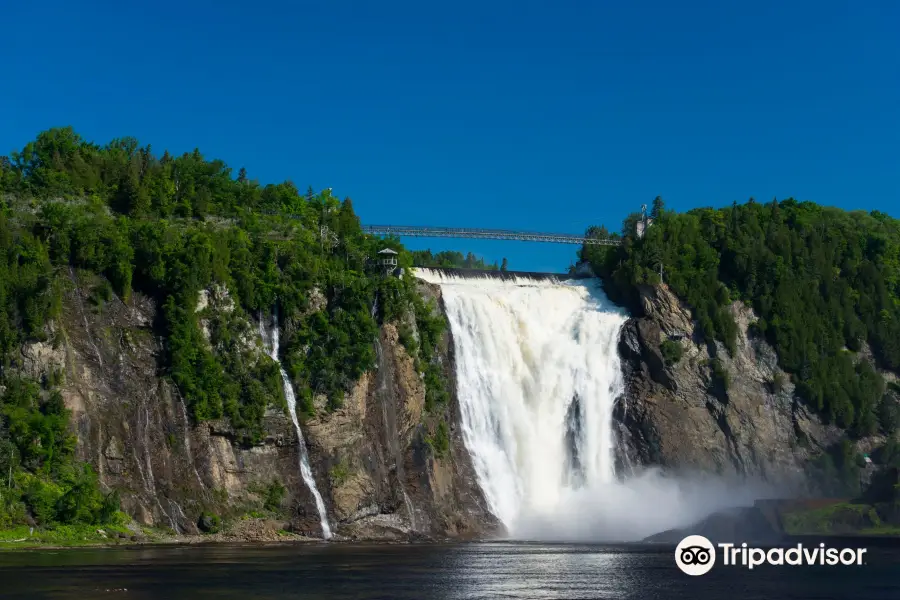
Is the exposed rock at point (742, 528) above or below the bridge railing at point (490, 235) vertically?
below

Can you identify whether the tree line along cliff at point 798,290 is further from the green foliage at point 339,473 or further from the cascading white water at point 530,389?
the green foliage at point 339,473

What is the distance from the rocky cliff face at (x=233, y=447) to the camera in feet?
270

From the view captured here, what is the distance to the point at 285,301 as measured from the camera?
9594cm

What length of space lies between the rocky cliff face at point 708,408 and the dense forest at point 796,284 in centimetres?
185

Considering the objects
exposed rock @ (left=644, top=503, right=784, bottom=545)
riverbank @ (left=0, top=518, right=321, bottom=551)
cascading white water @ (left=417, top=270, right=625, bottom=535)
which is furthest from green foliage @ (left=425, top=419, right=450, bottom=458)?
exposed rock @ (left=644, top=503, right=784, bottom=545)

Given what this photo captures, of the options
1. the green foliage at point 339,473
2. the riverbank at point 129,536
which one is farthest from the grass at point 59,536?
the green foliage at point 339,473

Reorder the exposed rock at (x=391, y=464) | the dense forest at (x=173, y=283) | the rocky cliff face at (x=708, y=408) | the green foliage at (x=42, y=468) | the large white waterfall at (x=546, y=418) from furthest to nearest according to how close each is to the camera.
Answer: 1. the rocky cliff face at (x=708, y=408)
2. the large white waterfall at (x=546, y=418)
3. the exposed rock at (x=391, y=464)
4. the dense forest at (x=173, y=283)
5. the green foliage at (x=42, y=468)

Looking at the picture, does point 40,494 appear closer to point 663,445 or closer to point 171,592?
point 171,592

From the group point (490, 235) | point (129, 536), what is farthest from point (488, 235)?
point (129, 536)

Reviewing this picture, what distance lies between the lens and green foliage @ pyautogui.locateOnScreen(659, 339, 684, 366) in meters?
115

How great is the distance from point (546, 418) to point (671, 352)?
15053mm

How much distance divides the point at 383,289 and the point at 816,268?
52.4 m

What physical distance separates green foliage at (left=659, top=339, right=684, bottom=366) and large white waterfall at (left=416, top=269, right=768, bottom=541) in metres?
4.43

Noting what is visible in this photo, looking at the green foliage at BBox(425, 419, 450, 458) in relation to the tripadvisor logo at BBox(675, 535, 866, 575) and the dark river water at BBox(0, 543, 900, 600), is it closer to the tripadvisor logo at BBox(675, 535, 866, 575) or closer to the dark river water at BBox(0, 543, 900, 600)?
the dark river water at BBox(0, 543, 900, 600)
